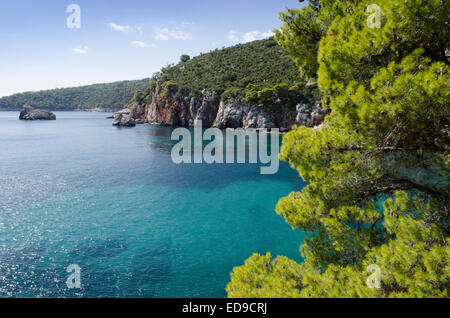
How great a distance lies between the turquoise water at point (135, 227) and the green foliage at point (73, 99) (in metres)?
155

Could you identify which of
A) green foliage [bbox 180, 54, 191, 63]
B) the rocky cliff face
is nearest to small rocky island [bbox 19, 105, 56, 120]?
the rocky cliff face

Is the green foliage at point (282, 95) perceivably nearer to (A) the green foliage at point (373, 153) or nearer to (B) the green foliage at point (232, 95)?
(B) the green foliage at point (232, 95)

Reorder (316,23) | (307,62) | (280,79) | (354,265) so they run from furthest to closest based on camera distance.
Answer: (280,79) < (307,62) < (316,23) < (354,265)

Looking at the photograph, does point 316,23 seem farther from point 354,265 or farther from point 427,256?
point 354,265

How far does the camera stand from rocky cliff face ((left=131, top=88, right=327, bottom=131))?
5750 centimetres

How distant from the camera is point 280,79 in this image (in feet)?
222

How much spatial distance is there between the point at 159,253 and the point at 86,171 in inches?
760

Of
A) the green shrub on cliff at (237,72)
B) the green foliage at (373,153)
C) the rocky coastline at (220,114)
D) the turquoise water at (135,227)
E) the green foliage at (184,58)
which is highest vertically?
the green foliage at (184,58)

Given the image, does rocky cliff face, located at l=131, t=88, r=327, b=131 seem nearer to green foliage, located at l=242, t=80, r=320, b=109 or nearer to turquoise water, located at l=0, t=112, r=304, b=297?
green foliage, located at l=242, t=80, r=320, b=109

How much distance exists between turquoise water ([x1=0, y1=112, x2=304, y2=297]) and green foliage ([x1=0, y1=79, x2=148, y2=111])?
507 feet

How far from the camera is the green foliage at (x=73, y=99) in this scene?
171238 mm

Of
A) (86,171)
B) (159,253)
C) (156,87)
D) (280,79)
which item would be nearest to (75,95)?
(156,87)

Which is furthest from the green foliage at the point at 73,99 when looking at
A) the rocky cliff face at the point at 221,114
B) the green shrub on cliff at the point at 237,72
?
the rocky cliff face at the point at 221,114

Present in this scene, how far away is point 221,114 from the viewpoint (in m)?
69.4
